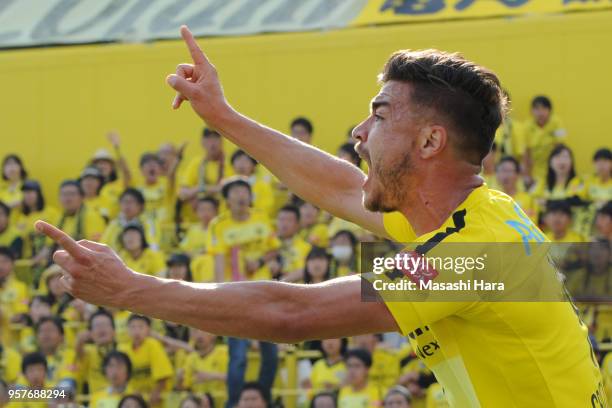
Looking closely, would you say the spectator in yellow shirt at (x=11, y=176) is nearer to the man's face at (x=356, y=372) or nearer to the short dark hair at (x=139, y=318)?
the short dark hair at (x=139, y=318)

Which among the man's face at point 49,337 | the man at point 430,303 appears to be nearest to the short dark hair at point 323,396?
the man's face at point 49,337

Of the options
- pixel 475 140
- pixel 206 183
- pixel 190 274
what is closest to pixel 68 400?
pixel 190 274

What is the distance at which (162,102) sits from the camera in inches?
588

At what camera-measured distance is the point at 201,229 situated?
39.1 feet

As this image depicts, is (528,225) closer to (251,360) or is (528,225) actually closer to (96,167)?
(251,360)

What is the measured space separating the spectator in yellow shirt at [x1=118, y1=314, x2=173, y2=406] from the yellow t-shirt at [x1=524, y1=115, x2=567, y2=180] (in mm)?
3913

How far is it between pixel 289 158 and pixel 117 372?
6441 mm

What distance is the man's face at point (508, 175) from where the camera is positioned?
10.6 meters

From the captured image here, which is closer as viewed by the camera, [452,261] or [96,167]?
[452,261]

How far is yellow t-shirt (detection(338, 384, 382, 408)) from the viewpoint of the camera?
9.55 meters

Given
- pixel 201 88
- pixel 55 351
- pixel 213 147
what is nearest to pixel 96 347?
pixel 55 351

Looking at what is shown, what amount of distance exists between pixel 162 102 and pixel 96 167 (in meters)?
1.82

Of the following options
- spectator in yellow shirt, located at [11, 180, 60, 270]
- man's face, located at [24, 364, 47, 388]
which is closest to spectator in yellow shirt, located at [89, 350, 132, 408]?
man's face, located at [24, 364, 47, 388]

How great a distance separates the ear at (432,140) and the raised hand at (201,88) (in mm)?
985
